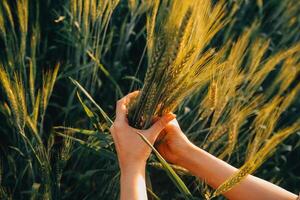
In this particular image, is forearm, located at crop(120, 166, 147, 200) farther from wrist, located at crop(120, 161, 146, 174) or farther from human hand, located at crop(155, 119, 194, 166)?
human hand, located at crop(155, 119, 194, 166)

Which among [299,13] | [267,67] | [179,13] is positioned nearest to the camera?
[179,13]

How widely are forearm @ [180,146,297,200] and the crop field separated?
72mm

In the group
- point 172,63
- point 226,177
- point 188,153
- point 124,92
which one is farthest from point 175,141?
point 124,92

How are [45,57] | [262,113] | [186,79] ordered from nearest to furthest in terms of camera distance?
1. [186,79]
2. [262,113]
3. [45,57]

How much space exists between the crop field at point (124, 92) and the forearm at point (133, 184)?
0.08 m

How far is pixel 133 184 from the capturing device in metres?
1.13

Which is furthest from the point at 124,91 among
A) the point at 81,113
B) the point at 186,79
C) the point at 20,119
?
the point at 186,79

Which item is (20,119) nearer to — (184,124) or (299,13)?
(184,124)

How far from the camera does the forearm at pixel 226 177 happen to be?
1311 millimetres

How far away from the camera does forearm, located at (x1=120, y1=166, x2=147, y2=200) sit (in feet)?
3.66

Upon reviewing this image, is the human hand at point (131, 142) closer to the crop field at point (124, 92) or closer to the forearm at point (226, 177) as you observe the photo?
the crop field at point (124, 92)

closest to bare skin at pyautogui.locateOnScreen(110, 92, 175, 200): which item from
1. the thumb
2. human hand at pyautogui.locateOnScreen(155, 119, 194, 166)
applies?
the thumb

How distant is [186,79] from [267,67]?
A: 2.12 ft

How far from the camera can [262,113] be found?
61.4 inches
